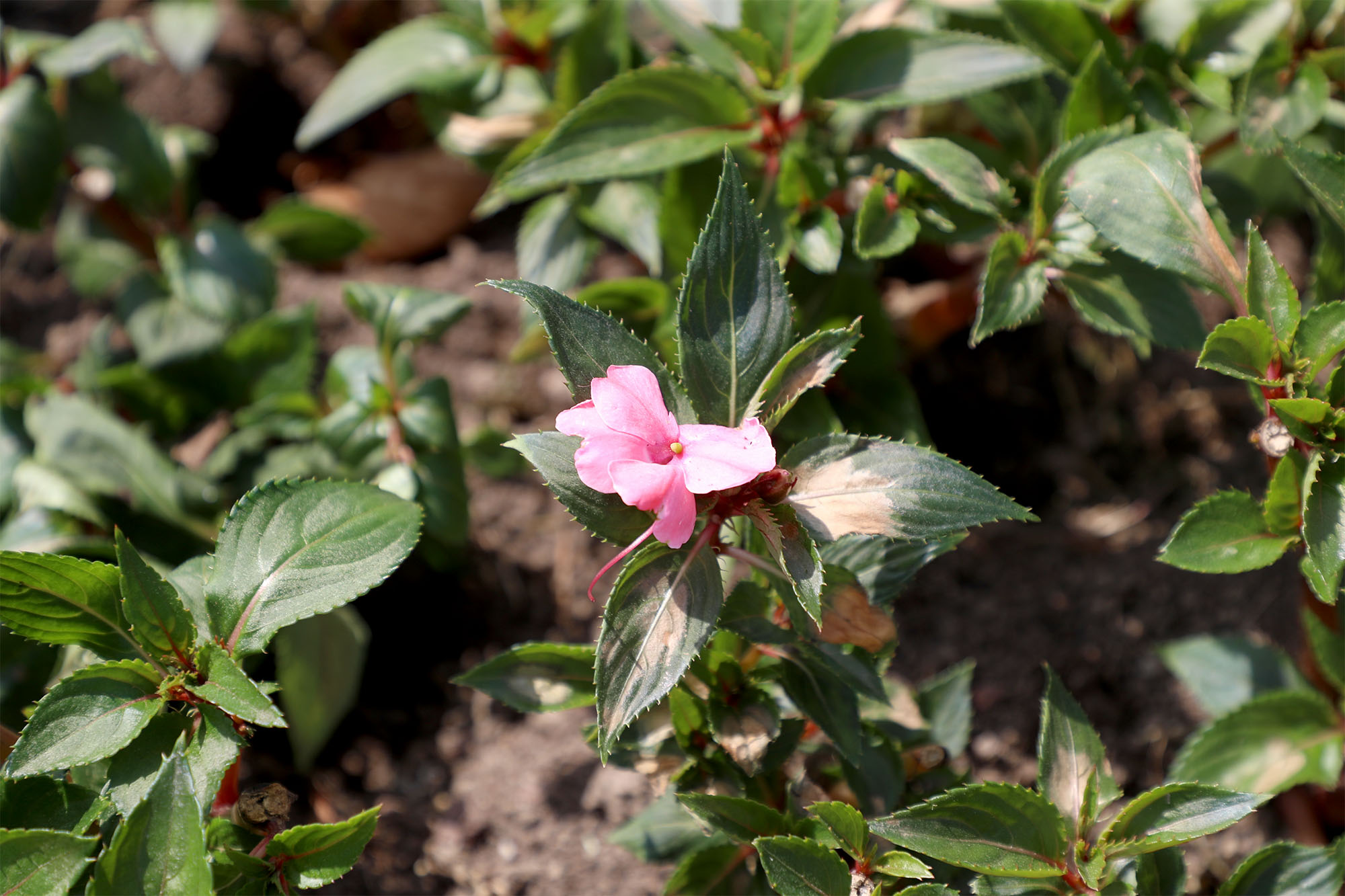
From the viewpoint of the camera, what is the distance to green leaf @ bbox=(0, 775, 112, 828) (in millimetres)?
1101

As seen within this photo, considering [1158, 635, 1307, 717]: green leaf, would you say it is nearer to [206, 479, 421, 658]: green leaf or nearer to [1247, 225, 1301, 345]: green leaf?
[1247, 225, 1301, 345]: green leaf

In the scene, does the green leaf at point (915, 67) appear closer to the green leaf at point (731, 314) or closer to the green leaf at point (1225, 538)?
the green leaf at point (731, 314)

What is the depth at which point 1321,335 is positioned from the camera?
1159 mm

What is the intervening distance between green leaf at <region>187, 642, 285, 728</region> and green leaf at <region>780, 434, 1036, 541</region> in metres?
0.62

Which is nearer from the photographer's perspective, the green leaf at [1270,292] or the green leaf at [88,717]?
the green leaf at [88,717]

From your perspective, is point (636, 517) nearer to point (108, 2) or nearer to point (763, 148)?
point (763, 148)

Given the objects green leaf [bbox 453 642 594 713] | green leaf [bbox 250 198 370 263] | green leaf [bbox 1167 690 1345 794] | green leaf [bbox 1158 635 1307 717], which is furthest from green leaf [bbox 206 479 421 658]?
green leaf [bbox 1158 635 1307 717]

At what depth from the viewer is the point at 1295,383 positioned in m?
1.19

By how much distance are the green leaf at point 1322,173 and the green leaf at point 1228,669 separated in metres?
0.76

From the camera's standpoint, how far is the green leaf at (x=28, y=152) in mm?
1707

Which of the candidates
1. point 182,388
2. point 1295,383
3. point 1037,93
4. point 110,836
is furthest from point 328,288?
point 1295,383

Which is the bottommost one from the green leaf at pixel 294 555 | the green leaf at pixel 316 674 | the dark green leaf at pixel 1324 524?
the green leaf at pixel 316 674

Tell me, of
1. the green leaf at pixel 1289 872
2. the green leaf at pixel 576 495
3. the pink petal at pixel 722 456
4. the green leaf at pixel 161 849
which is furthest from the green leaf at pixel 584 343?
the green leaf at pixel 1289 872

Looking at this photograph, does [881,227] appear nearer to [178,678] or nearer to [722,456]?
[722,456]
